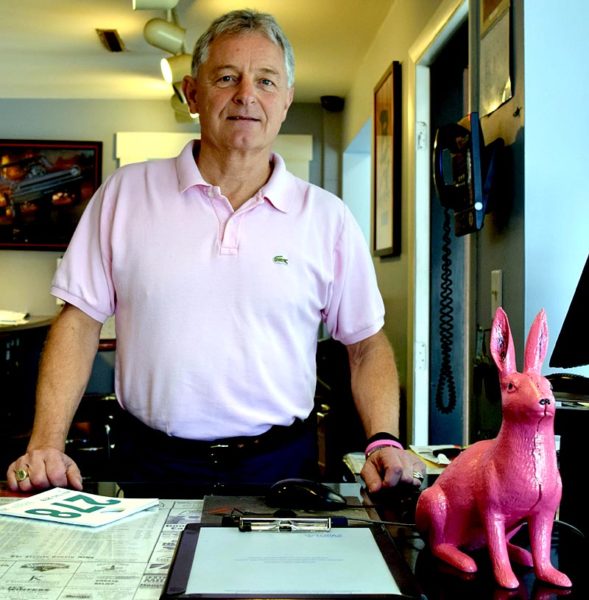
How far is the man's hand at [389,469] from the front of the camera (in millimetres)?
1187

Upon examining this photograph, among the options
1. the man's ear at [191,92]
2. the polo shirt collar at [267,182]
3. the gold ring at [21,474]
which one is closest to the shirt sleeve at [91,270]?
the polo shirt collar at [267,182]

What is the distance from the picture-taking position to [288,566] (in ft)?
2.55

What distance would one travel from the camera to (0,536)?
93 cm

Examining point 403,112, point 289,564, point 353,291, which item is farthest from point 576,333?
point 403,112

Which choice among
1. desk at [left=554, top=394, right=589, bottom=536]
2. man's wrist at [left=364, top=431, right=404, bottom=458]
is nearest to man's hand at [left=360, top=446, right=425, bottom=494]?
man's wrist at [left=364, top=431, right=404, bottom=458]

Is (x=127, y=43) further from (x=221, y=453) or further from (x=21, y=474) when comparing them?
(x=21, y=474)

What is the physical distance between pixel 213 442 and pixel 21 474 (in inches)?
14.7

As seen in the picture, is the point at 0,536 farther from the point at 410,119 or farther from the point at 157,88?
the point at 157,88

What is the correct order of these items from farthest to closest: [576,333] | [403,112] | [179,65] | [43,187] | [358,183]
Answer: [43,187] < [358,183] < [179,65] < [403,112] < [576,333]

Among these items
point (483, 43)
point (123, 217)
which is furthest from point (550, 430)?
point (483, 43)

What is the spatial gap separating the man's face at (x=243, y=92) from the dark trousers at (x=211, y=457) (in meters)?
0.58

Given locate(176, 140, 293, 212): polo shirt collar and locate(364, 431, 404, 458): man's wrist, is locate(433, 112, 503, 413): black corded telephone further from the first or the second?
locate(364, 431, 404, 458): man's wrist

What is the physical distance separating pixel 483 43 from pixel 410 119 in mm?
1281

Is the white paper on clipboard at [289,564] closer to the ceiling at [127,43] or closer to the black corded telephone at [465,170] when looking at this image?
the black corded telephone at [465,170]
